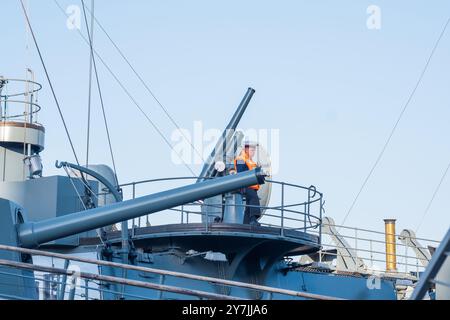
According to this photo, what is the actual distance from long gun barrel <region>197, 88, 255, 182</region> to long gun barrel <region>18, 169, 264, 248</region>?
16.1ft

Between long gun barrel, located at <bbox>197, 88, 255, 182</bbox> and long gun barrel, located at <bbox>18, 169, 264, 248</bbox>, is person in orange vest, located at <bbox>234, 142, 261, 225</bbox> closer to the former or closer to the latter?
long gun barrel, located at <bbox>197, 88, 255, 182</bbox>

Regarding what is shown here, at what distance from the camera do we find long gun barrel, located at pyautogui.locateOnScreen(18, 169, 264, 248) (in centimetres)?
1239

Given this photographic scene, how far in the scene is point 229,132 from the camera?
61.8 feet

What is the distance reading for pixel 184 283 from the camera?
51.6ft

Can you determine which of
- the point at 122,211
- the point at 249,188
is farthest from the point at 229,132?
the point at 122,211

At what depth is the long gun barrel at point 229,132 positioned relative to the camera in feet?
59.3

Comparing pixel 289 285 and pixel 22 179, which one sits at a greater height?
pixel 22 179

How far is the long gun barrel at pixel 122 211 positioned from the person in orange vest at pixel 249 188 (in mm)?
3117

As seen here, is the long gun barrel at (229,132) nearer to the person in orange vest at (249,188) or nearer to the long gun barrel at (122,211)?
the person in orange vest at (249,188)

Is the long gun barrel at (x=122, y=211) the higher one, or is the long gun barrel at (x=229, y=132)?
the long gun barrel at (x=229, y=132)

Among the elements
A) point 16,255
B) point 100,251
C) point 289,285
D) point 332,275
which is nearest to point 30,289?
point 16,255

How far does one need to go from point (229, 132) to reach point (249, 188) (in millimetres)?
2616
